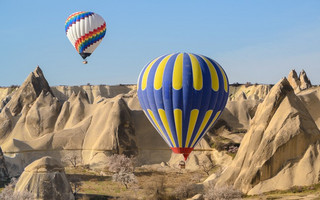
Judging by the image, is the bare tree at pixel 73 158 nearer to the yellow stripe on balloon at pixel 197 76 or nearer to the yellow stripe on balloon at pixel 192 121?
the yellow stripe on balloon at pixel 192 121

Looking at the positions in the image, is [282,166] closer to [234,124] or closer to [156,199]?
[156,199]

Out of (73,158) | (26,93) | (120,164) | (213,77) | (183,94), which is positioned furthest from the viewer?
(26,93)

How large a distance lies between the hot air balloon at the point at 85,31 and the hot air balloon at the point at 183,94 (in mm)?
19837

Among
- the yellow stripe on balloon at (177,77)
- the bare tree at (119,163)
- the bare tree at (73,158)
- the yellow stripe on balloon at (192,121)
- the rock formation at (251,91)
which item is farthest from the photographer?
the rock formation at (251,91)

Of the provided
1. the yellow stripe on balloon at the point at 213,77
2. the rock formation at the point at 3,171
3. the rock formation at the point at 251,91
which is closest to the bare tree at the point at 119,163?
the rock formation at the point at 3,171

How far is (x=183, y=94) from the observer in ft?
116

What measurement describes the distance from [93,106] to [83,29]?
1305cm

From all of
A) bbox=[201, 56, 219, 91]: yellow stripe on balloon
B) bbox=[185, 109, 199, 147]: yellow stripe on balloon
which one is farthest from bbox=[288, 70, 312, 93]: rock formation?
bbox=[185, 109, 199, 147]: yellow stripe on balloon

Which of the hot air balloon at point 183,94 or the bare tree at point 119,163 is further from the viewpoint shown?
the bare tree at point 119,163

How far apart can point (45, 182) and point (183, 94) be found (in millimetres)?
9964

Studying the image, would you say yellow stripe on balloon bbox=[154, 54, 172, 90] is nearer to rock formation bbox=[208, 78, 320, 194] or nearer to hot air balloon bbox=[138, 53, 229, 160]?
hot air balloon bbox=[138, 53, 229, 160]

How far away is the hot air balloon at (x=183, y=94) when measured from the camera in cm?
3525

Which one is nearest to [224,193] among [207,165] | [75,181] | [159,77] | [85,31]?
→ [159,77]

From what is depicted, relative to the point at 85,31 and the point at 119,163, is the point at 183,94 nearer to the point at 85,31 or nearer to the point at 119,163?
the point at 119,163
